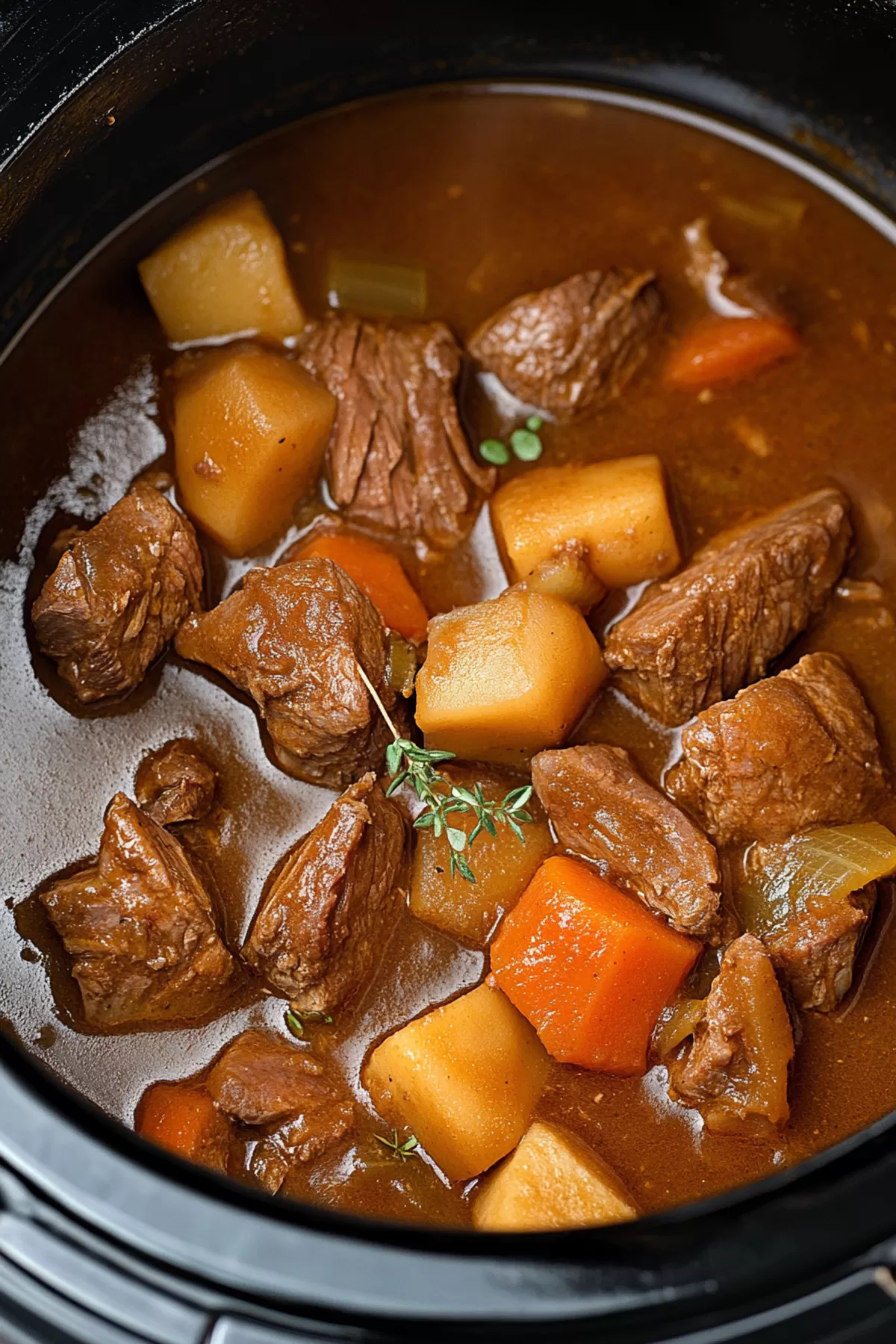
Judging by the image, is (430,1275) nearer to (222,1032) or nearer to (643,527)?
(222,1032)

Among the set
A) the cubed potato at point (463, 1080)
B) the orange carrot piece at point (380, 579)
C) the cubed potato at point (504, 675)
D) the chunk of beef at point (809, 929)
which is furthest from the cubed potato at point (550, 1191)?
the orange carrot piece at point (380, 579)

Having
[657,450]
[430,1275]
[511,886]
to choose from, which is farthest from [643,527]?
[430,1275]

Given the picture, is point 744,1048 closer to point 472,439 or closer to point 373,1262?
point 373,1262

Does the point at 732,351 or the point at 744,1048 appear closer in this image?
the point at 744,1048

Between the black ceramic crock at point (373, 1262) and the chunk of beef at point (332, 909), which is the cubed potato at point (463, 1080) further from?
the black ceramic crock at point (373, 1262)

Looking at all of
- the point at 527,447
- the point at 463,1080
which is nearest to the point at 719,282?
the point at 527,447

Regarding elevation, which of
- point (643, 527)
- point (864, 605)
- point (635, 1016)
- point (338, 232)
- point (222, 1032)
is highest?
→ point (338, 232)

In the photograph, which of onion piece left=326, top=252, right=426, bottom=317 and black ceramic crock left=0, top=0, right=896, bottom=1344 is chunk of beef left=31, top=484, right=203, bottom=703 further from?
black ceramic crock left=0, top=0, right=896, bottom=1344
